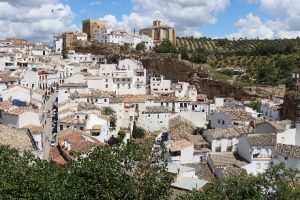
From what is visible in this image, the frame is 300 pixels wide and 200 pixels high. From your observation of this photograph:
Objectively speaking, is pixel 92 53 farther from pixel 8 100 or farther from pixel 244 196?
pixel 244 196

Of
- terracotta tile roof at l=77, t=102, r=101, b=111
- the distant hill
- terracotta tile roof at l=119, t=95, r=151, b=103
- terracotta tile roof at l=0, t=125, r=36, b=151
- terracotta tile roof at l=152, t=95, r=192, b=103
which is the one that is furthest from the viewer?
the distant hill

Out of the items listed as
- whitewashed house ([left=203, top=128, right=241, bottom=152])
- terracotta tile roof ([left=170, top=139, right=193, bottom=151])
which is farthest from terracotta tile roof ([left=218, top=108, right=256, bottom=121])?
terracotta tile roof ([left=170, top=139, right=193, bottom=151])

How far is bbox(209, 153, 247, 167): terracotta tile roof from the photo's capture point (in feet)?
106

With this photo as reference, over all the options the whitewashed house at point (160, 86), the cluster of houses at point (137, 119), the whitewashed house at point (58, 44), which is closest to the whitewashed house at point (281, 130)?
the cluster of houses at point (137, 119)

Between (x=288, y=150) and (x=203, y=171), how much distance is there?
649 centimetres

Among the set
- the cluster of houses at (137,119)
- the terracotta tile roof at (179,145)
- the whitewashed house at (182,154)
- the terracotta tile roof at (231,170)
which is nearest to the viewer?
the terracotta tile roof at (231,170)

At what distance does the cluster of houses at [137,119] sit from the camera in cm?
3222

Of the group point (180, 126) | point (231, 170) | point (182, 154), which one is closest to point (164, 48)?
point (180, 126)

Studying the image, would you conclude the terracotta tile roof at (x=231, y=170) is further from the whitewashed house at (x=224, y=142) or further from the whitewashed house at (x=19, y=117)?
the whitewashed house at (x=19, y=117)

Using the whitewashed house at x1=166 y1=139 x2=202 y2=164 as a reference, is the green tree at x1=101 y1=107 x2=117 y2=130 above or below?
above

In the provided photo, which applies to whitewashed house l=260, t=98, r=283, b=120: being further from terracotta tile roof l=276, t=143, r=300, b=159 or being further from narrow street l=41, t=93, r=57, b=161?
narrow street l=41, t=93, r=57, b=161

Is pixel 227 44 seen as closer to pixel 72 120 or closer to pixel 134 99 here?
pixel 134 99

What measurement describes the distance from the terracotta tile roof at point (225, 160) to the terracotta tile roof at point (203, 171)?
2.52 ft

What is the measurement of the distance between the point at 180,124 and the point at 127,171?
30571 millimetres
